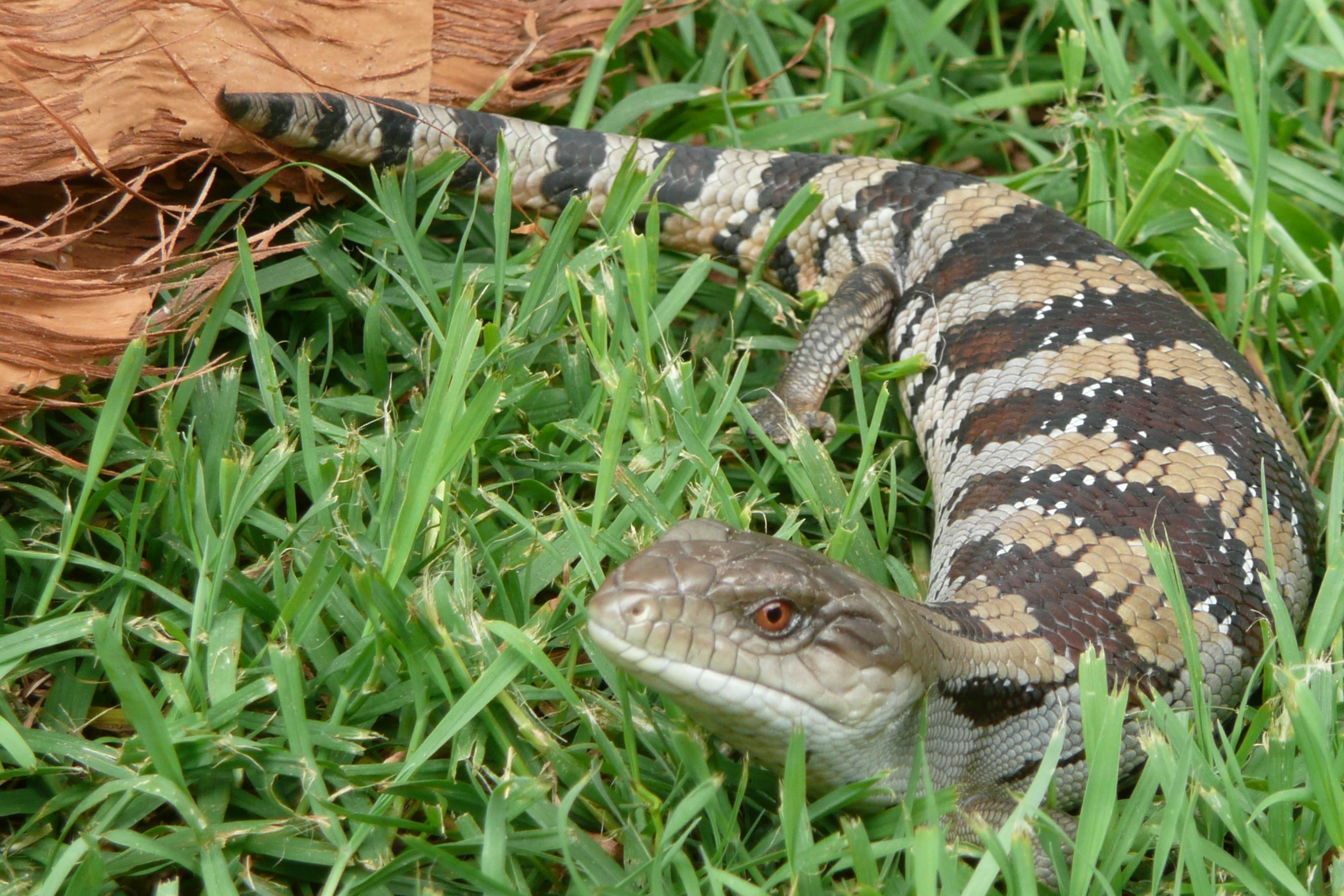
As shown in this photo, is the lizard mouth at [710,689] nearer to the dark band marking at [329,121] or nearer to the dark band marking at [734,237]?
the dark band marking at [329,121]

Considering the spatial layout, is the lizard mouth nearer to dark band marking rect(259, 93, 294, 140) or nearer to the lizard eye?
the lizard eye

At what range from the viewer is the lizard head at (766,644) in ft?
7.37

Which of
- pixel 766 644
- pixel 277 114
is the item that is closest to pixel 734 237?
pixel 277 114

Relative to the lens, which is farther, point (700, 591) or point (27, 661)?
point (27, 661)

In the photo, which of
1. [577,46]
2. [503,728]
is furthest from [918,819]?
[577,46]

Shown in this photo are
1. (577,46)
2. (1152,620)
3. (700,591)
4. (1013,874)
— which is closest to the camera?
(1013,874)

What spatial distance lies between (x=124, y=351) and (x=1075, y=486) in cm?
237

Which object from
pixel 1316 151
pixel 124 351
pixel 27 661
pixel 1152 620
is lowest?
pixel 27 661

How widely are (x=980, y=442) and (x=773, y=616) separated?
1.36 meters

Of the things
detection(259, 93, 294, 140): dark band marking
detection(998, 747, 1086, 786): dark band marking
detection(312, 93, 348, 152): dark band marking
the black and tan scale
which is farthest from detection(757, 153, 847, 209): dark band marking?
detection(998, 747, 1086, 786): dark band marking

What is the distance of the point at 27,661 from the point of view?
2578mm

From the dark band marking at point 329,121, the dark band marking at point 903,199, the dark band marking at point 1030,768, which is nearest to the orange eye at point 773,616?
the dark band marking at point 1030,768

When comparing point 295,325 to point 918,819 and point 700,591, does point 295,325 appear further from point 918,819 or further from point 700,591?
point 918,819

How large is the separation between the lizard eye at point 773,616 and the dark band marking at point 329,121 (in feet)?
6.61
